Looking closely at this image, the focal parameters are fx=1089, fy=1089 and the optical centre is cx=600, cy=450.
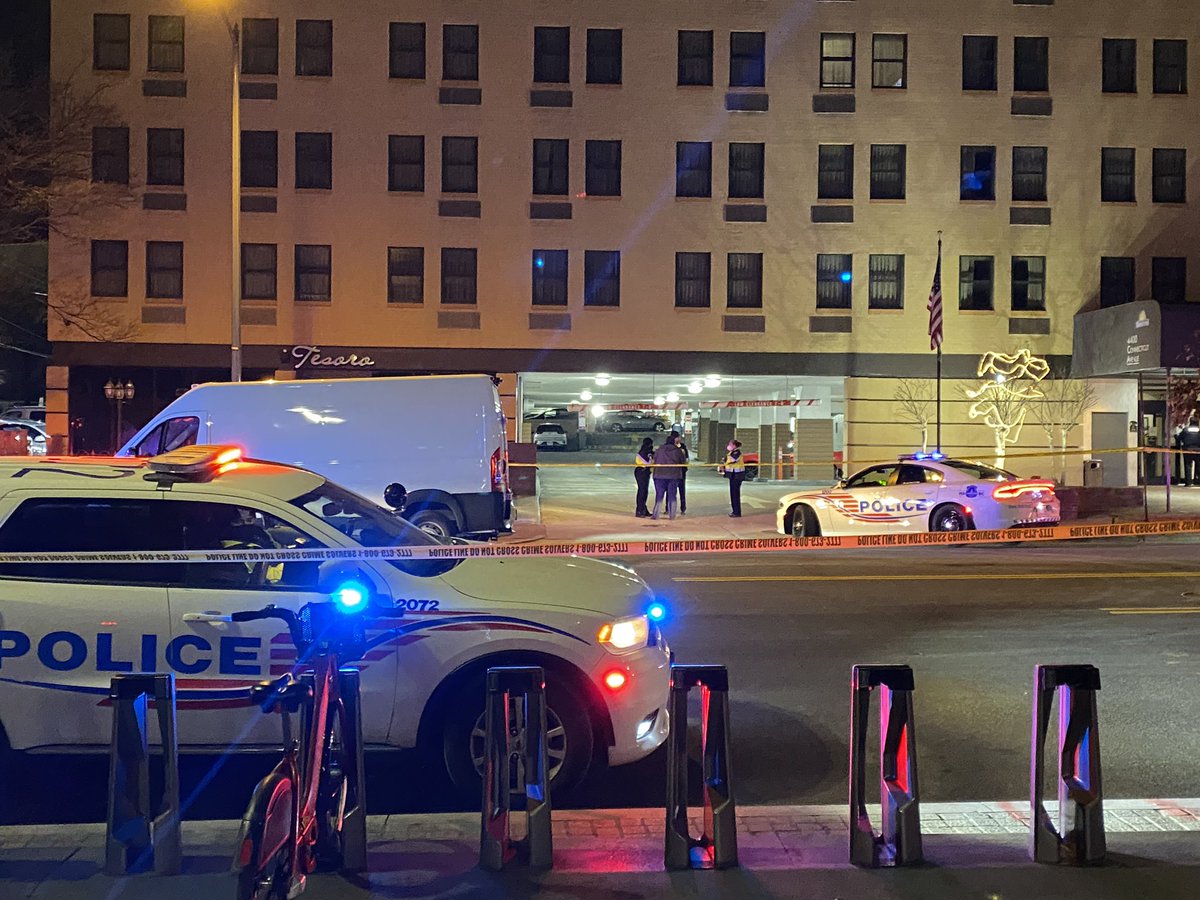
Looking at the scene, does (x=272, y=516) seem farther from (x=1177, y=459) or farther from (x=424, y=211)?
(x=1177, y=459)

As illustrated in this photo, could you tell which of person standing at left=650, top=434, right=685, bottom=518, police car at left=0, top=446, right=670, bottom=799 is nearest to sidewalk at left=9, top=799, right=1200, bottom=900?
police car at left=0, top=446, right=670, bottom=799

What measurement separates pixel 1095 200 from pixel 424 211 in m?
18.8

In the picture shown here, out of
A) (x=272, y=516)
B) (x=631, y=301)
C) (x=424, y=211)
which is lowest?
(x=272, y=516)

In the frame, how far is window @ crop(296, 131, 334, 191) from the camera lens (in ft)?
96.1

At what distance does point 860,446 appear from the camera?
3056 centimetres

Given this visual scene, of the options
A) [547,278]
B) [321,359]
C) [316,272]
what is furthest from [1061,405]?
[316,272]

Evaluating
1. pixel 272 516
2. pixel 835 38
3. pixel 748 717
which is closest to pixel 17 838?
pixel 272 516

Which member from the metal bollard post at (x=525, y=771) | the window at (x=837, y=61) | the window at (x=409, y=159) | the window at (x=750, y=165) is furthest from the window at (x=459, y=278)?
the metal bollard post at (x=525, y=771)

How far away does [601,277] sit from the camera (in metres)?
30.0

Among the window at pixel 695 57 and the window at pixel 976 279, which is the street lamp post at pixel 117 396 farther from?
the window at pixel 976 279

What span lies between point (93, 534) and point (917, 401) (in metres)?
27.3

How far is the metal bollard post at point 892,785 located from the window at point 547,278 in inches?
1025

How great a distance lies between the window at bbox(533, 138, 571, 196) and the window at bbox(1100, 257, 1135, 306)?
15.4m

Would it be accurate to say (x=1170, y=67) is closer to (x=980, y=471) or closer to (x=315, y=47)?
(x=980, y=471)
